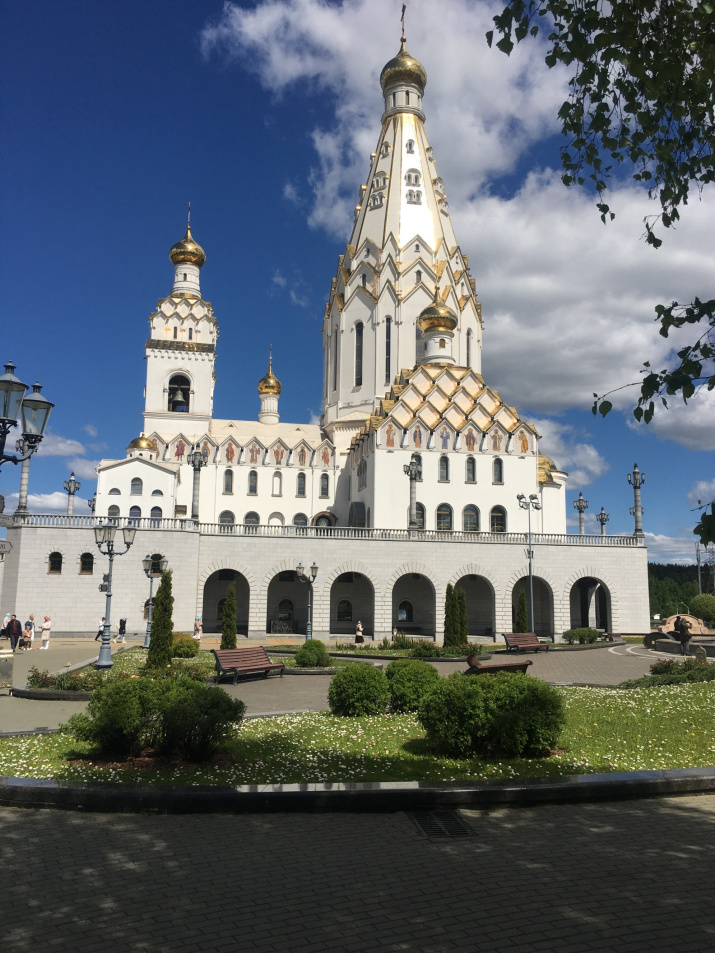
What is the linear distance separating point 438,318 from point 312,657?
27.0 m

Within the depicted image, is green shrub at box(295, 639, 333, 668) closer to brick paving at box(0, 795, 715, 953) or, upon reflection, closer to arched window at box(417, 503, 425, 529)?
brick paving at box(0, 795, 715, 953)

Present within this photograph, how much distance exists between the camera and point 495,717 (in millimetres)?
7934

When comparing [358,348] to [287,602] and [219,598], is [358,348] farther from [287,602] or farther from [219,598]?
[219,598]

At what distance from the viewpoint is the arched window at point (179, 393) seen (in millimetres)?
43875

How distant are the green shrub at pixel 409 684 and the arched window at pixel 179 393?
3505 cm

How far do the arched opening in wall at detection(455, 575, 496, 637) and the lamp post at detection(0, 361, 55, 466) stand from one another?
29104 millimetres

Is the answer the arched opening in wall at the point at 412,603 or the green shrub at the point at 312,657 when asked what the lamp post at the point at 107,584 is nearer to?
the green shrub at the point at 312,657

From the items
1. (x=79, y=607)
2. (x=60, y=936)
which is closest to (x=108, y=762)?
(x=60, y=936)

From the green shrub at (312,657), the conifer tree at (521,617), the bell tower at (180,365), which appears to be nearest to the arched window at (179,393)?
the bell tower at (180,365)

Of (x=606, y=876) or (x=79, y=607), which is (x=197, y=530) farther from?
(x=606, y=876)

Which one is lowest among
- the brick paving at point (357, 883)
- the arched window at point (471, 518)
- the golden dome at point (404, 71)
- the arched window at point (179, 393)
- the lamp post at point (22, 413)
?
the brick paving at point (357, 883)

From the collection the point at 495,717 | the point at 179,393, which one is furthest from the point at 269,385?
the point at 495,717

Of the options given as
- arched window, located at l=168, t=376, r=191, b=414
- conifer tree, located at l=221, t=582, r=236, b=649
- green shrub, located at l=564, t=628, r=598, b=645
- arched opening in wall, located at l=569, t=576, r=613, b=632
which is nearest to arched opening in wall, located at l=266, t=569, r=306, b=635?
conifer tree, located at l=221, t=582, r=236, b=649

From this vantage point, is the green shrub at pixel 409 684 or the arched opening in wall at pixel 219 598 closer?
the green shrub at pixel 409 684
